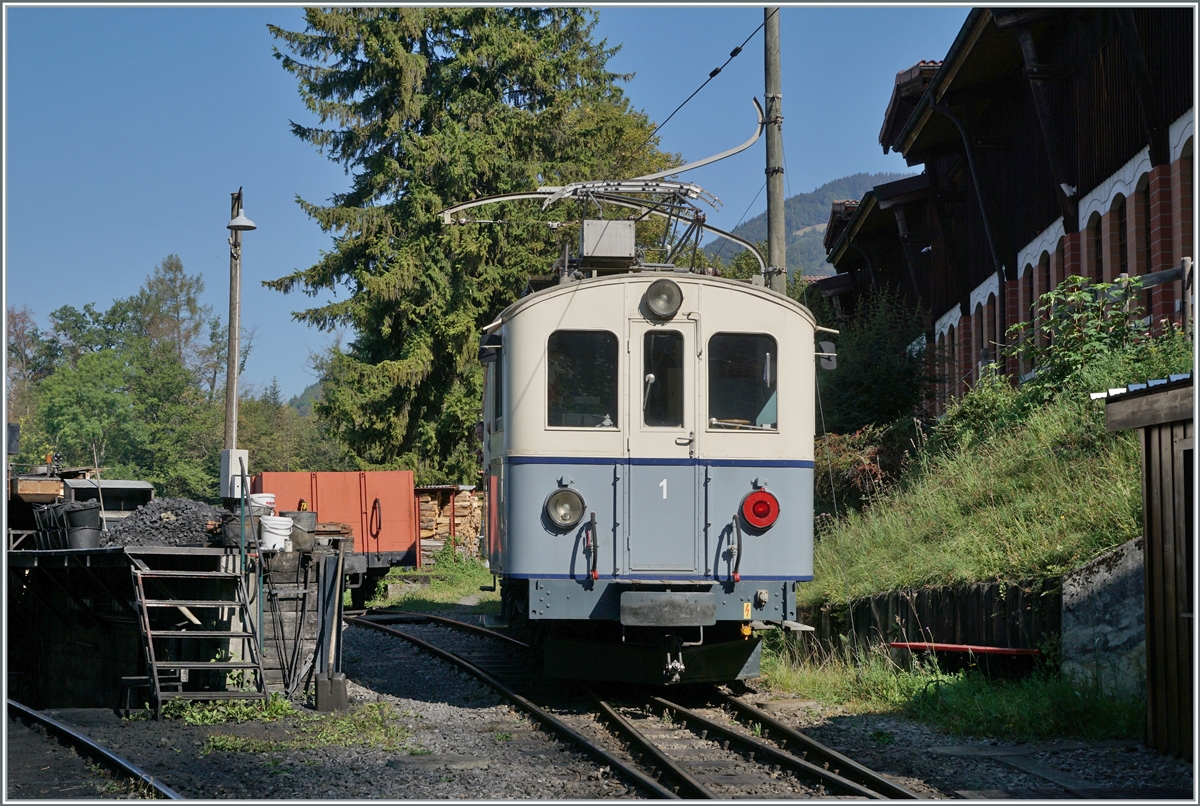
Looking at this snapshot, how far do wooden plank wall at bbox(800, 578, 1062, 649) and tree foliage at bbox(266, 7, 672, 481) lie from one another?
1819 cm

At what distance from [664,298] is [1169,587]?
435 cm

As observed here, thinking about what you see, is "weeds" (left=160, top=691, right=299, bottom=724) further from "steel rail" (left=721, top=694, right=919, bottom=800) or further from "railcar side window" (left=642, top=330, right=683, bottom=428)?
"railcar side window" (left=642, top=330, right=683, bottom=428)

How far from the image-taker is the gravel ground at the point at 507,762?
6.89 meters

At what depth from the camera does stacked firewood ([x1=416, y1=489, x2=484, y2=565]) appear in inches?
1098

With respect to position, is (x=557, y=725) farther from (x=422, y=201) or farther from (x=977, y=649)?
(x=422, y=201)

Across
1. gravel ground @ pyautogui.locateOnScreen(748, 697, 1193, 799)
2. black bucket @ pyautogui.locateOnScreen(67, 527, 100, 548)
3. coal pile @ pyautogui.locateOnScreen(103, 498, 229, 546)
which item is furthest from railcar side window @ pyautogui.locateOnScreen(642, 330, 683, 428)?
black bucket @ pyautogui.locateOnScreen(67, 527, 100, 548)

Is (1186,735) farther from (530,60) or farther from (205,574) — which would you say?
(530,60)

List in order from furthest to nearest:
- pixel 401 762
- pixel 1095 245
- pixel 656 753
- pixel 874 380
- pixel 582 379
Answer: pixel 874 380
pixel 1095 245
pixel 582 379
pixel 401 762
pixel 656 753

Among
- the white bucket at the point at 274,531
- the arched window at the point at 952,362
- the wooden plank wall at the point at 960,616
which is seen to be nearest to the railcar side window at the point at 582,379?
the white bucket at the point at 274,531

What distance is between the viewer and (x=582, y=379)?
9750 mm

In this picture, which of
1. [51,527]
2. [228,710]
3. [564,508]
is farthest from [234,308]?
[564,508]

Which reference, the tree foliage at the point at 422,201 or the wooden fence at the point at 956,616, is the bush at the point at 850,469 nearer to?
the wooden fence at the point at 956,616

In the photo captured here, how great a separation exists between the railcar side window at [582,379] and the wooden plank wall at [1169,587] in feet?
13.2

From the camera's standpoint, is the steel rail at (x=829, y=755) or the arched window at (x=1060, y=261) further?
the arched window at (x=1060, y=261)
